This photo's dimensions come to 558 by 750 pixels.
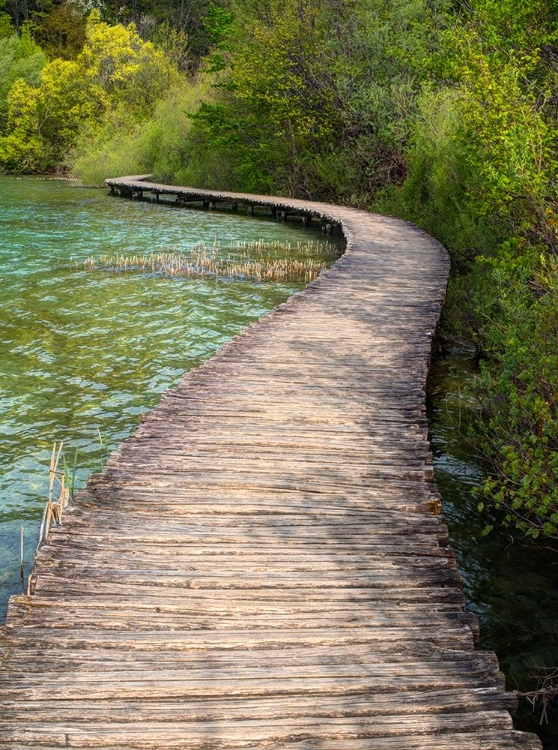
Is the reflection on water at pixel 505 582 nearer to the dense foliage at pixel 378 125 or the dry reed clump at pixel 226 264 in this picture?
the dense foliage at pixel 378 125

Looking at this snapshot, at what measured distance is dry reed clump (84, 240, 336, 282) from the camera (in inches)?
746

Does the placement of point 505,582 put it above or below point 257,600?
below

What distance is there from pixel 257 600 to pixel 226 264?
1630 cm

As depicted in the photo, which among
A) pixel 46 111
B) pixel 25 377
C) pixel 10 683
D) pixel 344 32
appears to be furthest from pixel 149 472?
pixel 46 111

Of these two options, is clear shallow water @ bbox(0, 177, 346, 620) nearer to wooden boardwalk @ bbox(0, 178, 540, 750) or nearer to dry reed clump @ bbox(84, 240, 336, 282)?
dry reed clump @ bbox(84, 240, 336, 282)

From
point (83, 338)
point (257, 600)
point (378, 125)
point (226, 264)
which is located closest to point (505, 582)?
point (257, 600)

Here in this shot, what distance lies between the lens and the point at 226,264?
66.2 feet

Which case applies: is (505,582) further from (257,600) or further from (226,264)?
(226,264)

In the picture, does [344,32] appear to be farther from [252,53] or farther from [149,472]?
[149,472]

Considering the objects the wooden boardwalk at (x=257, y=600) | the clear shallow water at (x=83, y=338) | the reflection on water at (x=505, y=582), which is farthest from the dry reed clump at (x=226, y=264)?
the wooden boardwalk at (x=257, y=600)

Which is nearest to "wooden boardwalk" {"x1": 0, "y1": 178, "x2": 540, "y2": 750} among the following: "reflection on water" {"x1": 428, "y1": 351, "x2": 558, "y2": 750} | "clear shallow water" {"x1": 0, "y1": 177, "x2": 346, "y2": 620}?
"reflection on water" {"x1": 428, "y1": 351, "x2": 558, "y2": 750}

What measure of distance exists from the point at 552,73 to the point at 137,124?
40.4 metres

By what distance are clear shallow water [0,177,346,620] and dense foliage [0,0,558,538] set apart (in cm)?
416

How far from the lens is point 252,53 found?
32.4 metres
